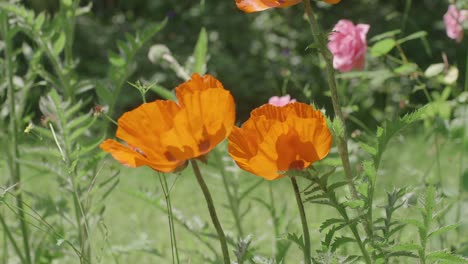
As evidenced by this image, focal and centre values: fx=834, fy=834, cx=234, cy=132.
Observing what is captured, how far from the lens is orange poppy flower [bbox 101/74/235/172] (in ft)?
2.68

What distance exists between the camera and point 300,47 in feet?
19.5

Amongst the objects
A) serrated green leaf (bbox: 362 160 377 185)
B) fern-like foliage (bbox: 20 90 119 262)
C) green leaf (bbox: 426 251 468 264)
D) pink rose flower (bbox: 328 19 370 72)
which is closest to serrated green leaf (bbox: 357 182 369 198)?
serrated green leaf (bbox: 362 160 377 185)

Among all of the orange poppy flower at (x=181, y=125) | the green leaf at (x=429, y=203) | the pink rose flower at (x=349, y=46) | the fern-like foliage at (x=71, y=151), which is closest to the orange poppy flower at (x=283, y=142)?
the orange poppy flower at (x=181, y=125)

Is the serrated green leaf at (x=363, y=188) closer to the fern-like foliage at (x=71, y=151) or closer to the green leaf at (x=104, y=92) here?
the fern-like foliage at (x=71, y=151)

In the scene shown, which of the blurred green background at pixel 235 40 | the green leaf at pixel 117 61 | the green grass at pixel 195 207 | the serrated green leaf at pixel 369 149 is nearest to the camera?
the serrated green leaf at pixel 369 149

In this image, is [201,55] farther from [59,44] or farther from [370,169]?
[370,169]

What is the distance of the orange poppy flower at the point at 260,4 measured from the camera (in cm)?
90

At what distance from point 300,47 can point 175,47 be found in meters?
0.95

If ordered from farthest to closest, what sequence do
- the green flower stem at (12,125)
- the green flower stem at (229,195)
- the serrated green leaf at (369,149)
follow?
the green flower stem at (229,195) < the green flower stem at (12,125) < the serrated green leaf at (369,149)

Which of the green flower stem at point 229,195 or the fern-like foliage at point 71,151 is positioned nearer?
the fern-like foliage at point 71,151

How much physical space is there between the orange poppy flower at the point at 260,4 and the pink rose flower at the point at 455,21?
29.2 inches

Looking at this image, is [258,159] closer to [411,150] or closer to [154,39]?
[411,150]

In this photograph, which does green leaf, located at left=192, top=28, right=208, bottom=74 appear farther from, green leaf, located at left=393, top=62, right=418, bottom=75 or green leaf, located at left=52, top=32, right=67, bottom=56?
green leaf, located at left=393, top=62, right=418, bottom=75

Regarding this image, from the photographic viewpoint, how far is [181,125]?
0.81 m
